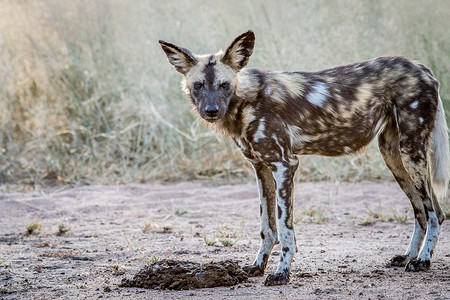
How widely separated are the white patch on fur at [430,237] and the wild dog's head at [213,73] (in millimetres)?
1434

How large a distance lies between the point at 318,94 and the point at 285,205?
0.76 metres

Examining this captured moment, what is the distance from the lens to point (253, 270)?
353 cm

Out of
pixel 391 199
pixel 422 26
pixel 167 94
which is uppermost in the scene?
pixel 422 26

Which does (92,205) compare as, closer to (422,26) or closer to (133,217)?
(133,217)

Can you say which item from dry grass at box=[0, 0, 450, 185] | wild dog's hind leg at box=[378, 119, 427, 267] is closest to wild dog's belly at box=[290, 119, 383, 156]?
wild dog's hind leg at box=[378, 119, 427, 267]

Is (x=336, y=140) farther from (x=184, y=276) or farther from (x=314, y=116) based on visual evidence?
(x=184, y=276)

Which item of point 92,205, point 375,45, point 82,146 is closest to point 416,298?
point 92,205

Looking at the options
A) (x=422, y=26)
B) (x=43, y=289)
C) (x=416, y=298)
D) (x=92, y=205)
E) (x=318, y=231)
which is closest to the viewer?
(x=416, y=298)

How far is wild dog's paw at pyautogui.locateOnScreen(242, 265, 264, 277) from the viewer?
351cm

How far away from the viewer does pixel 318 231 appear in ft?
15.7

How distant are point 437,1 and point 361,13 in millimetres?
864

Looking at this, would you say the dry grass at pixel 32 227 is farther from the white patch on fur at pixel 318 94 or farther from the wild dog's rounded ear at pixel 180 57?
the white patch on fur at pixel 318 94

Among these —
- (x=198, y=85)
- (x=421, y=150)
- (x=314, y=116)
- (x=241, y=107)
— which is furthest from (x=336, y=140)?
(x=198, y=85)

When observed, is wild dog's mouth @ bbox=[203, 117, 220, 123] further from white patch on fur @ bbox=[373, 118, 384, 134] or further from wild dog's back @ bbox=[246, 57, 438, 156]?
white patch on fur @ bbox=[373, 118, 384, 134]
